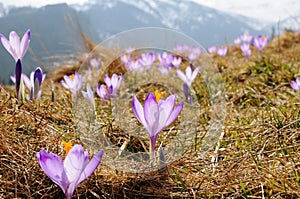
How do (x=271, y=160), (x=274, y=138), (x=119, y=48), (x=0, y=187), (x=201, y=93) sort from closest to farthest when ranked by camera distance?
(x=0, y=187) < (x=271, y=160) < (x=274, y=138) < (x=201, y=93) < (x=119, y=48)

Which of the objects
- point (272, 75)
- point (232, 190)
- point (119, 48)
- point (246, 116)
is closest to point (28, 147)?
point (232, 190)

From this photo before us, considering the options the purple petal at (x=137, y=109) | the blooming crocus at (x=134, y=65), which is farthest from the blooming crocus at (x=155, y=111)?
the blooming crocus at (x=134, y=65)

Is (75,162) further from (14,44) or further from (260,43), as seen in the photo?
(260,43)

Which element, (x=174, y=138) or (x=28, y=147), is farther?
(x=174, y=138)

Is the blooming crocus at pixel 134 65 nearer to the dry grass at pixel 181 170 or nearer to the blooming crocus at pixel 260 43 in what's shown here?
the blooming crocus at pixel 260 43

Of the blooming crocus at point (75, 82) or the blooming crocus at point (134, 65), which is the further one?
the blooming crocus at point (134, 65)

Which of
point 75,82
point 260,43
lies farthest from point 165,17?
point 75,82

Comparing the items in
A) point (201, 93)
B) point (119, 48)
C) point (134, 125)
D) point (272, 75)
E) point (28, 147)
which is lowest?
point (28, 147)

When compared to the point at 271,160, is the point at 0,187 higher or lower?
lower

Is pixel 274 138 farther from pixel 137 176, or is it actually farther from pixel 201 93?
pixel 201 93
